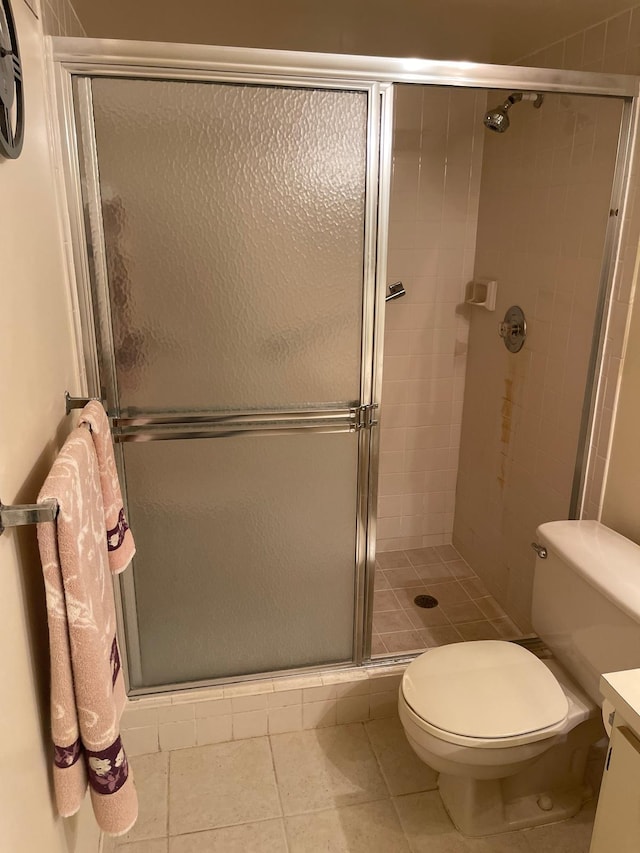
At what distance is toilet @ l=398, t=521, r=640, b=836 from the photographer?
5.03ft

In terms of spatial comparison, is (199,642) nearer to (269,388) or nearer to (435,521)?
(269,388)

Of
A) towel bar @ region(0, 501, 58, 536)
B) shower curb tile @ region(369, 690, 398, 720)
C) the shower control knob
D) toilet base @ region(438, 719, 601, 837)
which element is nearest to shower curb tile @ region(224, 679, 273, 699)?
shower curb tile @ region(369, 690, 398, 720)

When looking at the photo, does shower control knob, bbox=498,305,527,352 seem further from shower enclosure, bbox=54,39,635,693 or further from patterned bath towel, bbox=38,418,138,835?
patterned bath towel, bbox=38,418,138,835

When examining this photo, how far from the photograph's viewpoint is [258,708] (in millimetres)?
1990

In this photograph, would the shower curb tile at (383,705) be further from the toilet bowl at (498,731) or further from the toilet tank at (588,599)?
the toilet tank at (588,599)

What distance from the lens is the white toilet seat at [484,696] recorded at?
153 centimetres

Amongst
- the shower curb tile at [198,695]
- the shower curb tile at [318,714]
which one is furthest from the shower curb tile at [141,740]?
the shower curb tile at [318,714]

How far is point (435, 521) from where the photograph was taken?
308 cm

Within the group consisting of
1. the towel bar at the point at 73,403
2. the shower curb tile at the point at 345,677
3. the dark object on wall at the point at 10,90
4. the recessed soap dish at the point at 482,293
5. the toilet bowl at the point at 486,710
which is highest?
the dark object on wall at the point at 10,90

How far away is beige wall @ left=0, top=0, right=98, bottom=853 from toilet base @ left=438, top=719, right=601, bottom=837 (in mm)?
994

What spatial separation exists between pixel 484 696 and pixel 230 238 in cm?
135

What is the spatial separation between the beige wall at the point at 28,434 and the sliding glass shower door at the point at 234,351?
233 mm

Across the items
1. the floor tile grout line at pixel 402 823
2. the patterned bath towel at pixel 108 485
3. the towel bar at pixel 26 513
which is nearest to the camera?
the towel bar at pixel 26 513

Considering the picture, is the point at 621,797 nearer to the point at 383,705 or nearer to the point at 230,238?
the point at 383,705
